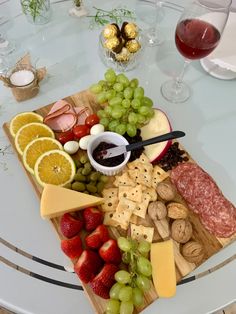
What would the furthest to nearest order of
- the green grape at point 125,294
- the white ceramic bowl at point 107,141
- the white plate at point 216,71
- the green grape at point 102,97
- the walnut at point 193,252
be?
1. the white plate at point 216,71
2. the green grape at point 102,97
3. the white ceramic bowl at point 107,141
4. the walnut at point 193,252
5. the green grape at point 125,294

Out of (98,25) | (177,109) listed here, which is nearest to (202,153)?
(177,109)

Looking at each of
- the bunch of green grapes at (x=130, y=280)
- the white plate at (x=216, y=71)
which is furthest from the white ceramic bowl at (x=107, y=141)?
the white plate at (x=216, y=71)

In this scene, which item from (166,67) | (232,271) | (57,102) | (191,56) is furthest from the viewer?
(166,67)

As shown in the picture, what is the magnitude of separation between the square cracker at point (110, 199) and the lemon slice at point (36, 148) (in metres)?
0.21

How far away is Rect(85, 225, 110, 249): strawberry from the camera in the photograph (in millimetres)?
930

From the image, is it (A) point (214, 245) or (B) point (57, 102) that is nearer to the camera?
(A) point (214, 245)

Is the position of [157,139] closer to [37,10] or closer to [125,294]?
[125,294]

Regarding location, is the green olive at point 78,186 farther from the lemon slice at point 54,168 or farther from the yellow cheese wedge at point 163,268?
the yellow cheese wedge at point 163,268

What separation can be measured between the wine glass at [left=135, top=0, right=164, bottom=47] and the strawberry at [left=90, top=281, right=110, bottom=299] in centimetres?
98

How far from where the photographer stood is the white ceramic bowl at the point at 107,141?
1047 millimetres

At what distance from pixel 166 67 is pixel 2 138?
2.28 ft

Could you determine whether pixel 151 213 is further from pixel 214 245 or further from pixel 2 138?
pixel 2 138

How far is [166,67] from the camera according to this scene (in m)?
1.36

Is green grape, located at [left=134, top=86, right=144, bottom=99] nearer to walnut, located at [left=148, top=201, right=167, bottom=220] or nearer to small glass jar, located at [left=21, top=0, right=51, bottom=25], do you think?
walnut, located at [left=148, top=201, right=167, bottom=220]
